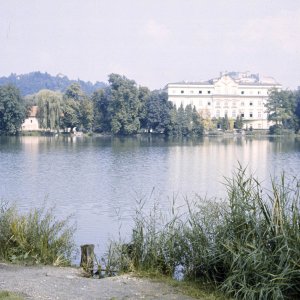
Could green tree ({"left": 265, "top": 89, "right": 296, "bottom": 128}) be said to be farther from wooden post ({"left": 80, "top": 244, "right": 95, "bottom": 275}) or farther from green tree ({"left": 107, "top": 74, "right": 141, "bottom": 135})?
wooden post ({"left": 80, "top": 244, "right": 95, "bottom": 275})

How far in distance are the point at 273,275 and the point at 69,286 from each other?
2185mm

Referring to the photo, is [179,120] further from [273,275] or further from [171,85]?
[273,275]

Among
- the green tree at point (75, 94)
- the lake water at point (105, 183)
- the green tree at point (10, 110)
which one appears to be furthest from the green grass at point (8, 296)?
the green tree at point (75, 94)

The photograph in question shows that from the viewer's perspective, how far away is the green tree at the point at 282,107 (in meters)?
71.5

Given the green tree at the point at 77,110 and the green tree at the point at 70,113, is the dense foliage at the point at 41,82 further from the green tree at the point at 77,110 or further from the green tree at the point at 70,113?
the green tree at the point at 70,113

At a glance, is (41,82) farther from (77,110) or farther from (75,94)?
(77,110)

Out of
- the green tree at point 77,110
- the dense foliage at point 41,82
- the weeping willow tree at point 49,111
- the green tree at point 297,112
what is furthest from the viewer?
the dense foliage at point 41,82

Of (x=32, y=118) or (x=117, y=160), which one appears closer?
(x=117, y=160)

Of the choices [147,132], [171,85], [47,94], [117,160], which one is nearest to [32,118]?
[47,94]

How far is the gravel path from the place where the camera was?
579 cm

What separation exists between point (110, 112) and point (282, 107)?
22846mm

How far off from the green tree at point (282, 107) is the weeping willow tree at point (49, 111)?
2756 centimetres

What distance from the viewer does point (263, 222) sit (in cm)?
609

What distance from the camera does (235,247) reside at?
6.07 meters
